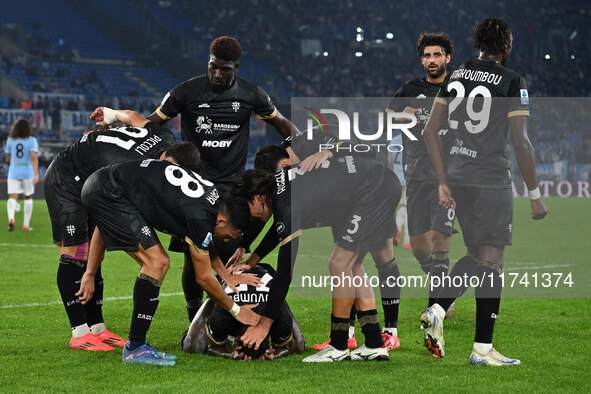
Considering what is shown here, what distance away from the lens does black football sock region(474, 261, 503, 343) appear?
5.12 m

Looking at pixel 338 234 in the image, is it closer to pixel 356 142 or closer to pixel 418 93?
pixel 356 142

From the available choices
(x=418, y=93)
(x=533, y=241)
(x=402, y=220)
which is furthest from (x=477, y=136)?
(x=533, y=241)

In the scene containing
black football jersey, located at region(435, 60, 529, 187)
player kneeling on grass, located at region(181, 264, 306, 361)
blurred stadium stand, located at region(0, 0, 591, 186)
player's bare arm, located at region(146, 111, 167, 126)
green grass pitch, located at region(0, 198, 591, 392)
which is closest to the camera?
green grass pitch, located at region(0, 198, 591, 392)

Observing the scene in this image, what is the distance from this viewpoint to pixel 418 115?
7.27 m

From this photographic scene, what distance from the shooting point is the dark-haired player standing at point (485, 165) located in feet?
16.6

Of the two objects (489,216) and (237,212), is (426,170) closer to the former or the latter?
(489,216)

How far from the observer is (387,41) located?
41000 millimetres

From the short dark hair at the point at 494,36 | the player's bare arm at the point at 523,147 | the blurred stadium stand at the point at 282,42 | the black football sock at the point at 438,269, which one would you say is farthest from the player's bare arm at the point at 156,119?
the blurred stadium stand at the point at 282,42

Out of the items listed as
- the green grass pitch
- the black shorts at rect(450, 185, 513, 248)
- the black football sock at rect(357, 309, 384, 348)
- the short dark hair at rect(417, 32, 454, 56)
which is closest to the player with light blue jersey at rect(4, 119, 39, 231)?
the green grass pitch

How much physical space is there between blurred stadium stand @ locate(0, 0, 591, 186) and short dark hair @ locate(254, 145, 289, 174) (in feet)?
88.0

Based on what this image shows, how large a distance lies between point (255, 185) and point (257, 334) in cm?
100

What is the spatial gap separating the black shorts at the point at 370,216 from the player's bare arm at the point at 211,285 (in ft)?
2.62

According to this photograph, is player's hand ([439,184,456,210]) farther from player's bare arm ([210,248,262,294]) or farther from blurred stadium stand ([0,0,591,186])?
blurred stadium stand ([0,0,591,186])

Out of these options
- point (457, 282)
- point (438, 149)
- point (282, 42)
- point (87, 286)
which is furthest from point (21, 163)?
point (282, 42)
